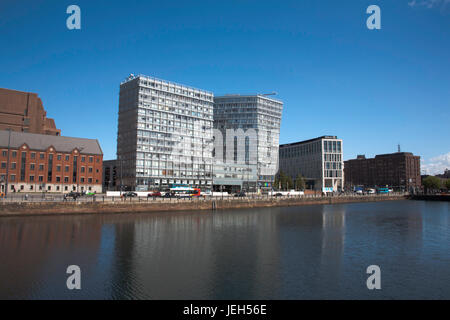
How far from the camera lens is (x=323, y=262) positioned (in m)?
30.3

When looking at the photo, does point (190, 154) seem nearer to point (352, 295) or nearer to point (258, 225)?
point (258, 225)

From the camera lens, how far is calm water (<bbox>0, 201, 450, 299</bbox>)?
22297 millimetres

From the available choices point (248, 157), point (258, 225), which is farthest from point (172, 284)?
point (248, 157)

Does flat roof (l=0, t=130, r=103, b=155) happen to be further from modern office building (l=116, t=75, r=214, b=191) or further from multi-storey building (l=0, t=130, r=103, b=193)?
modern office building (l=116, t=75, r=214, b=191)

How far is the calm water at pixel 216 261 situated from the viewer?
2230cm

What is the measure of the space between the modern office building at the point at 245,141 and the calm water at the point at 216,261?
3855 inches

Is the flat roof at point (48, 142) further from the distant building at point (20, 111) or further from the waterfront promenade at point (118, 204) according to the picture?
the waterfront promenade at point (118, 204)

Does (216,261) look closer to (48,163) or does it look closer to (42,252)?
(42,252)

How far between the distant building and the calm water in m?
99.0

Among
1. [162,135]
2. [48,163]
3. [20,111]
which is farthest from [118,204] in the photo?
[20,111]

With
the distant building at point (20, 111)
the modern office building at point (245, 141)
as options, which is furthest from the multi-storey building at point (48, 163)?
the modern office building at point (245, 141)

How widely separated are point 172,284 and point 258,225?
114 ft

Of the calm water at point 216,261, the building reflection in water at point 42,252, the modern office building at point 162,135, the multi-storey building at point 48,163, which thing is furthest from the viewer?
the modern office building at point 162,135

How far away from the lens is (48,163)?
102750 millimetres
